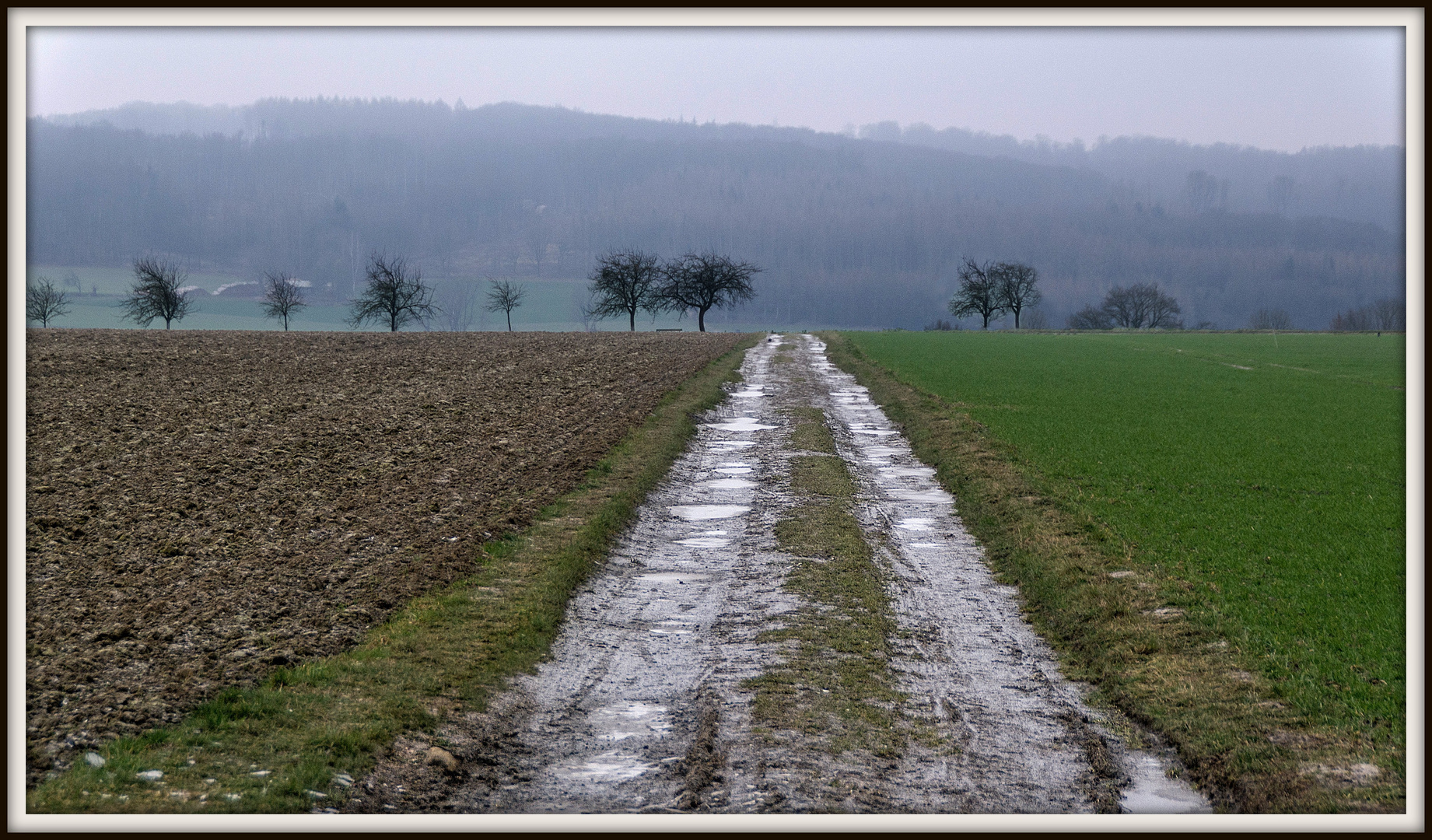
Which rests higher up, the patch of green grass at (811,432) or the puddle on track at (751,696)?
the patch of green grass at (811,432)

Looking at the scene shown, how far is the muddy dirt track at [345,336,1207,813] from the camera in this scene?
662cm

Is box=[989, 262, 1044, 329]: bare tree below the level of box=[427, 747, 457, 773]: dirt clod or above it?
above

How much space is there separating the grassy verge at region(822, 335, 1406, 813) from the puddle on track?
1.31 ft

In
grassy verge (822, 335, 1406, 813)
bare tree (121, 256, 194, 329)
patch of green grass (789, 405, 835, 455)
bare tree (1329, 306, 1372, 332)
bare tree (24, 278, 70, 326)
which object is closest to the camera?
grassy verge (822, 335, 1406, 813)

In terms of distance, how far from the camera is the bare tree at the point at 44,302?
119 m

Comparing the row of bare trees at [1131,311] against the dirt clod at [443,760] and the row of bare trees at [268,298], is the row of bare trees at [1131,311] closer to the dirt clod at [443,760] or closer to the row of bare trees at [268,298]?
the row of bare trees at [268,298]

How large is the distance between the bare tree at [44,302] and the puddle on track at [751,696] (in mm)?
130085

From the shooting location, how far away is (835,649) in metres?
9.55

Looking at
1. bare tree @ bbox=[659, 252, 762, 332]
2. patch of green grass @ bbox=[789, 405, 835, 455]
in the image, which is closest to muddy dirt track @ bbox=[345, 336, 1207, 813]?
patch of green grass @ bbox=[789, 405, 835, 455]

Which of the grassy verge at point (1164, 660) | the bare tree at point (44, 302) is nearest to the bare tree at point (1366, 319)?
the grassy verge at point (1164, 660)

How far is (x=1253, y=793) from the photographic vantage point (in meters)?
6.69

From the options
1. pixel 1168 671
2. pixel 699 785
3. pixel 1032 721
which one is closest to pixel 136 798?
pixel 699 785

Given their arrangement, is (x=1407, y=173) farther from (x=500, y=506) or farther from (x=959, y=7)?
(x=500, y=506)

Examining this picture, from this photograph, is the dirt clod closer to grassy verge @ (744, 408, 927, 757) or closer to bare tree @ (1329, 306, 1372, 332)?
grassy verge @ (744, 408, 927, 757)
